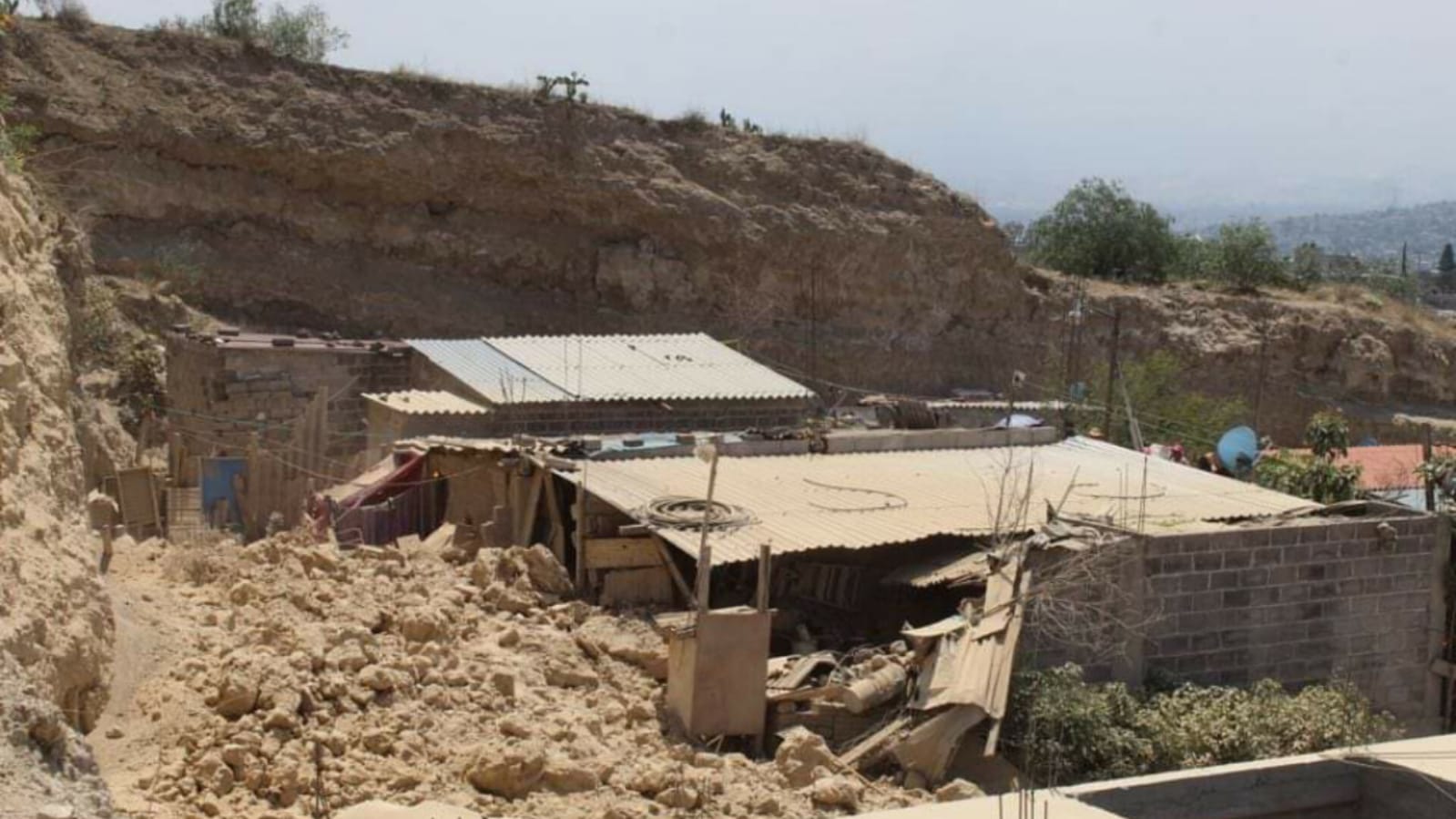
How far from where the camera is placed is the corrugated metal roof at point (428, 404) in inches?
604

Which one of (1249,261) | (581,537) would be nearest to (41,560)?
(581,537)

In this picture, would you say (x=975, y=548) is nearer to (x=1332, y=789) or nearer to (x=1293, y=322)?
(x=1332, y=789)

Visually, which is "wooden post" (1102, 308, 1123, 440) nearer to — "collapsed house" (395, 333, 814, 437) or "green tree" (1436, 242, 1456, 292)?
"collapsed house" (395, 333, 814, 437)

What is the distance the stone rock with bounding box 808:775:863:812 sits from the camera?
28.1 feet

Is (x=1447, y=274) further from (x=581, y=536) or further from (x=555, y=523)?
(x=581, y=536)

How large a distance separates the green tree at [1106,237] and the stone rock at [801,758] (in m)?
27.4

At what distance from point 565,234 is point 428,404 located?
1327cm

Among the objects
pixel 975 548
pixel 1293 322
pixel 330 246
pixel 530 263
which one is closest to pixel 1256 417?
pixel 1293 322

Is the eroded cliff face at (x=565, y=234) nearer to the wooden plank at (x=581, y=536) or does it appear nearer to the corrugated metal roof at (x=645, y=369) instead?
the corrugated metal roof at (x=645, y=369)

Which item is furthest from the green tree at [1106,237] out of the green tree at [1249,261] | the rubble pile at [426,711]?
the rubble pile at [426,711]

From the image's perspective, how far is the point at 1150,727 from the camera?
32.8ft

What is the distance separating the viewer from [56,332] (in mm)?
9648

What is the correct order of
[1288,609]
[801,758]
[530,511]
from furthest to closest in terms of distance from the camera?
[530,511]
[1288,609]
[801,758]

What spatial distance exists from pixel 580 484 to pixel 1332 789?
641 cm
